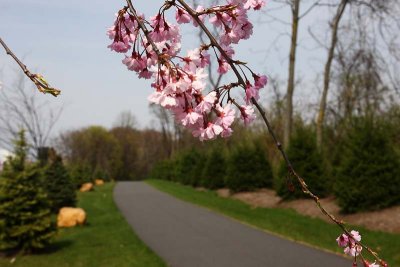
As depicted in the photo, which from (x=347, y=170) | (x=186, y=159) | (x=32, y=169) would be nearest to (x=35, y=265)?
→ (x=32, y=169)

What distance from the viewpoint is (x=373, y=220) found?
10305 millimetres

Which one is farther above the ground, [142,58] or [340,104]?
[340,104]

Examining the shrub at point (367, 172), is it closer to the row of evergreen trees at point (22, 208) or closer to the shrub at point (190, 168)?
the row of evergreen trees at point (22, 208)

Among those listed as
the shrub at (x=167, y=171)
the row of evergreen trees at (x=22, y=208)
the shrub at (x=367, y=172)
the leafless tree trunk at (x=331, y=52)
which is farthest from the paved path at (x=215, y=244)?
the shrub at (x=167, y=171)

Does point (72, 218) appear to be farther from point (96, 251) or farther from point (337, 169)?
point (337, 169)

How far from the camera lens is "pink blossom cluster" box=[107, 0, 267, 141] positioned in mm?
1199

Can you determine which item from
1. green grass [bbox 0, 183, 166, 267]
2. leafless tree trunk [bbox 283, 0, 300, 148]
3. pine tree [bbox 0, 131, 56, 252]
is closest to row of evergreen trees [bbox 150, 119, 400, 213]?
leafless tree trunk [bbox 283, 0, 300, 148]

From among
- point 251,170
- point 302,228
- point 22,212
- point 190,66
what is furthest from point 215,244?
point 251,170

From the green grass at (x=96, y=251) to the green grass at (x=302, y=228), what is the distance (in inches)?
125

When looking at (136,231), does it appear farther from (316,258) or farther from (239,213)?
(316,258)

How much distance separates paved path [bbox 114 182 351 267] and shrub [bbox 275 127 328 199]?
267 centimetres

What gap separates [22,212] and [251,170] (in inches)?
432

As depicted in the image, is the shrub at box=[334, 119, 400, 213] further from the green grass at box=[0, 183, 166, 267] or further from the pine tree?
the pine tree

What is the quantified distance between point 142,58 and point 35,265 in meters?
7.93
